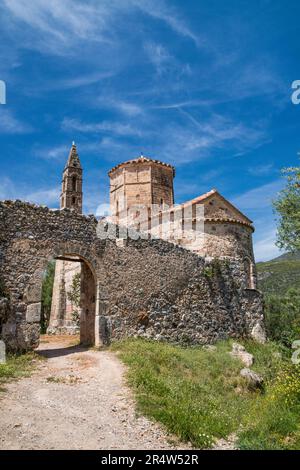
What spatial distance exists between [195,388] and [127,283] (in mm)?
→ 4878

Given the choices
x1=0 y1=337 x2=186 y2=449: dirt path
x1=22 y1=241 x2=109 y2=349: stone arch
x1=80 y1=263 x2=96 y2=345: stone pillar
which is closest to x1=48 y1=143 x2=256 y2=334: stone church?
x1=80 y1=263 x2=96 y2=345: stone pillar

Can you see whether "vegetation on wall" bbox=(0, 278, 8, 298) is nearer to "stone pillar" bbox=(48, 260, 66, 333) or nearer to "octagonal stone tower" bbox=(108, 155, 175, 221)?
"stone pillar" bbox=(48, 260, 66, 333)

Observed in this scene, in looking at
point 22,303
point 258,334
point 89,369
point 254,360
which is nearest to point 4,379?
point 89,369

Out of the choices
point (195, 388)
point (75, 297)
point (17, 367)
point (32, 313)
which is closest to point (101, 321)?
point (32, 313)

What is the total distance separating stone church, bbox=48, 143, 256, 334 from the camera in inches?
701

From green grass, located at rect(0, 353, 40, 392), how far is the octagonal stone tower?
1457 centimetres

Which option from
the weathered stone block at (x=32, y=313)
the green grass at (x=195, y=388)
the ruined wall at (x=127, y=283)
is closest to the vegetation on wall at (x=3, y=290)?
the ruined wall at (x=127, y=283)

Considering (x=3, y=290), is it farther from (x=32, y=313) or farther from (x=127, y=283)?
(x=127, y=283)

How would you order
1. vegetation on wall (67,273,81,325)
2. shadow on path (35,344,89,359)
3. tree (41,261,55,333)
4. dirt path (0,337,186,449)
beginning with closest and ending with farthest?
1. dirt path (0,337,186,449)
2. shadow on path (35,344,89,359)
3. vegetation on wall (67,273,81,325)
4. tree (41,261,55,333)

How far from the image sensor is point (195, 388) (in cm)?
923

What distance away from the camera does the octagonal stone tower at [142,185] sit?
23.3m

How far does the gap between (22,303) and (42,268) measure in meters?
1.20

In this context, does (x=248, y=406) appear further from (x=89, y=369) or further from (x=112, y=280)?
(x=112, y=280)
